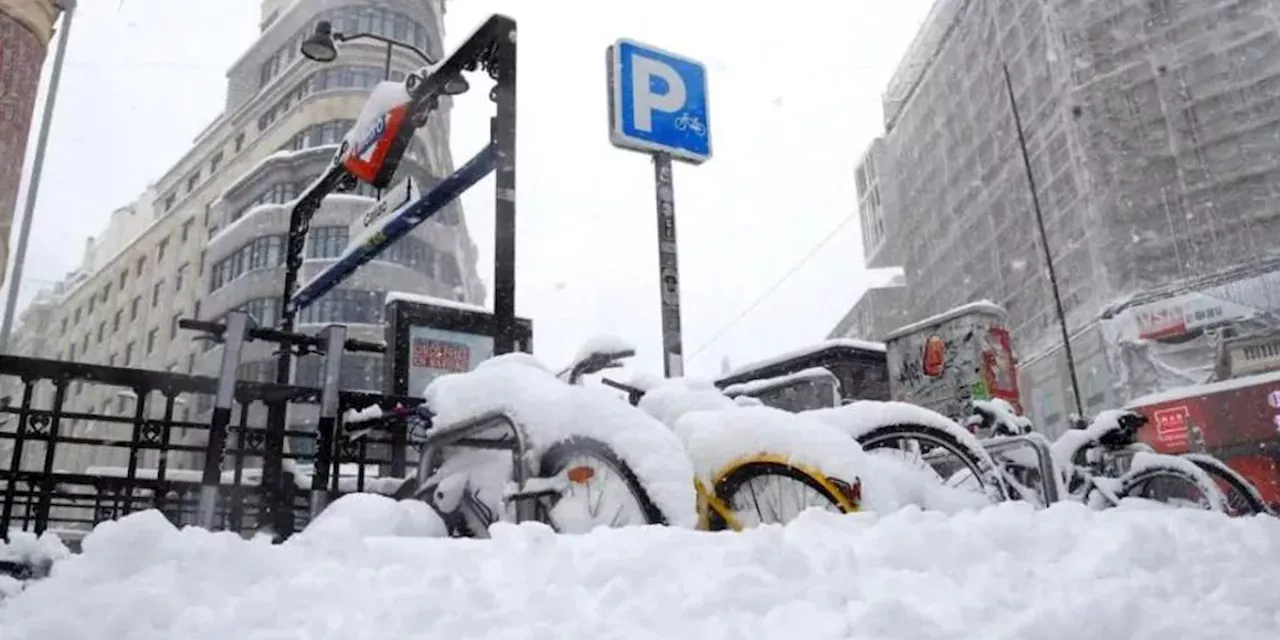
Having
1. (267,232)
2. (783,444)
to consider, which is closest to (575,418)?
(783,444)

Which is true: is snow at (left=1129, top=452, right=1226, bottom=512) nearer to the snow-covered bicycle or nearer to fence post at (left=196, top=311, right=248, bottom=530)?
the snow-covered bicycle

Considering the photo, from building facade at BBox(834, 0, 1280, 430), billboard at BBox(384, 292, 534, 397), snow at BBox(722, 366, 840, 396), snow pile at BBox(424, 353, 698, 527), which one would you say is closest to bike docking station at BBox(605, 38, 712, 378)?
snow at BBox(722, 366, 840, 396)

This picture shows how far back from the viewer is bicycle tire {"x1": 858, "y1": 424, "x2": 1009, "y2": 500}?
13.7 feet

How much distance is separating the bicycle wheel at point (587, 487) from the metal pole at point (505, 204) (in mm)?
1796

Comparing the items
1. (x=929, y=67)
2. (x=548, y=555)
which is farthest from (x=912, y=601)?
(x=929, y=67)

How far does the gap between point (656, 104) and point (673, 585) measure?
368 cm

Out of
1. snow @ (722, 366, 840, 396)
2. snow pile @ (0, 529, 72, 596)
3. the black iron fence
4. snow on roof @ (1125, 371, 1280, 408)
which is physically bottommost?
snow pile @ (0, 529, 72, 596)

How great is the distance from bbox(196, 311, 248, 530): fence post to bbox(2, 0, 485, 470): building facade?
87.4ft

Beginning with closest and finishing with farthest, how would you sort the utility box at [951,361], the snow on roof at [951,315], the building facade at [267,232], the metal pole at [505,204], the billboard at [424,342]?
the metal pole at [505,204] → the billboard at [424,342] → the utility box at [951,361] → the snow on roof at [951,315] → the building facade at [267,232]

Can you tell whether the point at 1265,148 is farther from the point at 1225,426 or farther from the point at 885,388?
the point at 885,388

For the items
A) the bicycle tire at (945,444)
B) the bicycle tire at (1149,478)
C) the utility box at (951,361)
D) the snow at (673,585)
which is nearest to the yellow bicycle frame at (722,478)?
the snow at (673,585)

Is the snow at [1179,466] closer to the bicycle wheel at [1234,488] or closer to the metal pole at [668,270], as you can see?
the bicycle wheel at [1234,488]

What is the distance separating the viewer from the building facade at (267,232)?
34781 millimetres

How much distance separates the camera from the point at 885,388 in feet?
29.8
